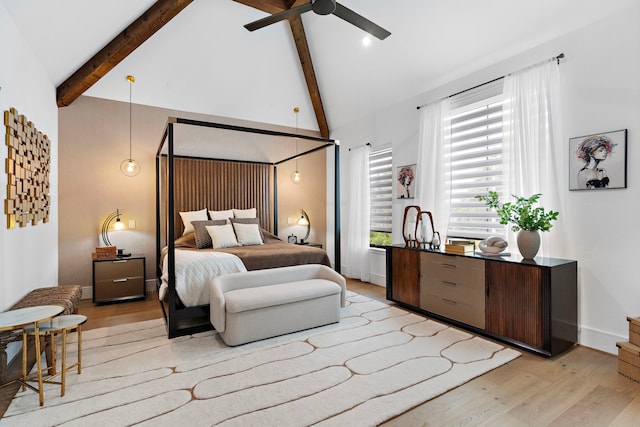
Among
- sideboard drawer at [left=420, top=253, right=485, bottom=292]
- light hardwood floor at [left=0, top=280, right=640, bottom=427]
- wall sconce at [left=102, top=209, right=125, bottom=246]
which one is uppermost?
wall sconce at [left=102, top=209, right=125, bottom=246]

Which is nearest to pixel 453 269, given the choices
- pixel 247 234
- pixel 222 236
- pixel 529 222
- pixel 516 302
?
pixel 516 302

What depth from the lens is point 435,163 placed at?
4074 mm

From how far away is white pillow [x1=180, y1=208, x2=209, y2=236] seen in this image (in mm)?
4770

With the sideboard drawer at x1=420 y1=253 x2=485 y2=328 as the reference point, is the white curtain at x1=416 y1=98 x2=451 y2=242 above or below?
above

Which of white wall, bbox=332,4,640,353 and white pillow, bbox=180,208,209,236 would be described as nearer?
white wall, bbox=332,4,640,353

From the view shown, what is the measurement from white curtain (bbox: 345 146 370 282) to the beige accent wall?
2.78 m

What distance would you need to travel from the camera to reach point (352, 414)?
1861 millimetres

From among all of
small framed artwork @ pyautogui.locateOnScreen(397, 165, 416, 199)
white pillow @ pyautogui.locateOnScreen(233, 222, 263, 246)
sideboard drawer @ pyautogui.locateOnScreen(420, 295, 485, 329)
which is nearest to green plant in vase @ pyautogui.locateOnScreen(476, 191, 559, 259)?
sideboard drawer @ pyautogui.locateOnScreen(420, 295, 485, 329)

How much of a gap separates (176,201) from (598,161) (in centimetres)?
516

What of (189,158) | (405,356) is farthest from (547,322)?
(189,158)

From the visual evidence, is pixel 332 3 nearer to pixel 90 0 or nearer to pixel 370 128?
pixel 90 0

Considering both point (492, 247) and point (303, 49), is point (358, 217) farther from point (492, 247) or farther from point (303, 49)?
point (303, 49)

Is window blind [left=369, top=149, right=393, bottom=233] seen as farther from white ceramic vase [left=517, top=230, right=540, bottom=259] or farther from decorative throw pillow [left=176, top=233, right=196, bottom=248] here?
decorative throw pillow [left=176, top=233, right=196, bottom=248]

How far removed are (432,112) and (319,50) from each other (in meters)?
2.15
